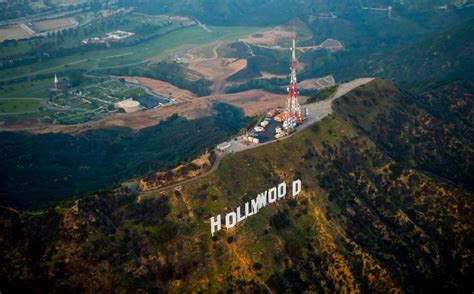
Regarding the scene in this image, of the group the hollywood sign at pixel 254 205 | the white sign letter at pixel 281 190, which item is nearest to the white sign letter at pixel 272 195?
the hollywood sign at pixel 254 205

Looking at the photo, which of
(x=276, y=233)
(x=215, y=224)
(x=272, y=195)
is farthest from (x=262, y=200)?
(x=215, y=224)

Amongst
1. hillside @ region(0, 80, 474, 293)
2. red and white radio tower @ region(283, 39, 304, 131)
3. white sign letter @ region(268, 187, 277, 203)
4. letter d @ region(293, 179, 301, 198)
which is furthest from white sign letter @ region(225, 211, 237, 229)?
red and white radio tower @ region(283, 39, 304, 131)

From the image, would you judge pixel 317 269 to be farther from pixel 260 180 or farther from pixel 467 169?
pixel 467 169

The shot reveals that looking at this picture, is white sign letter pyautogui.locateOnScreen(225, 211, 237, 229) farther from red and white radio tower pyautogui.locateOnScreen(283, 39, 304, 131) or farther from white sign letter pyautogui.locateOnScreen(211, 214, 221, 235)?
red and white radio tower pyautogui.locateOnScreen(283, 39, 304, 131)

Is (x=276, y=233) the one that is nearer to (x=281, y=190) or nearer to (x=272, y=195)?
(x=272, y=195)

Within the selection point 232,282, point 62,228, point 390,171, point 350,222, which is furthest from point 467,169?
point 62,228

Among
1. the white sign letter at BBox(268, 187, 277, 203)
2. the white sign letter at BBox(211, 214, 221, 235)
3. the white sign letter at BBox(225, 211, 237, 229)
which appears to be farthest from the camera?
the white sign letter at BBox(268, 187, 277, 203)
